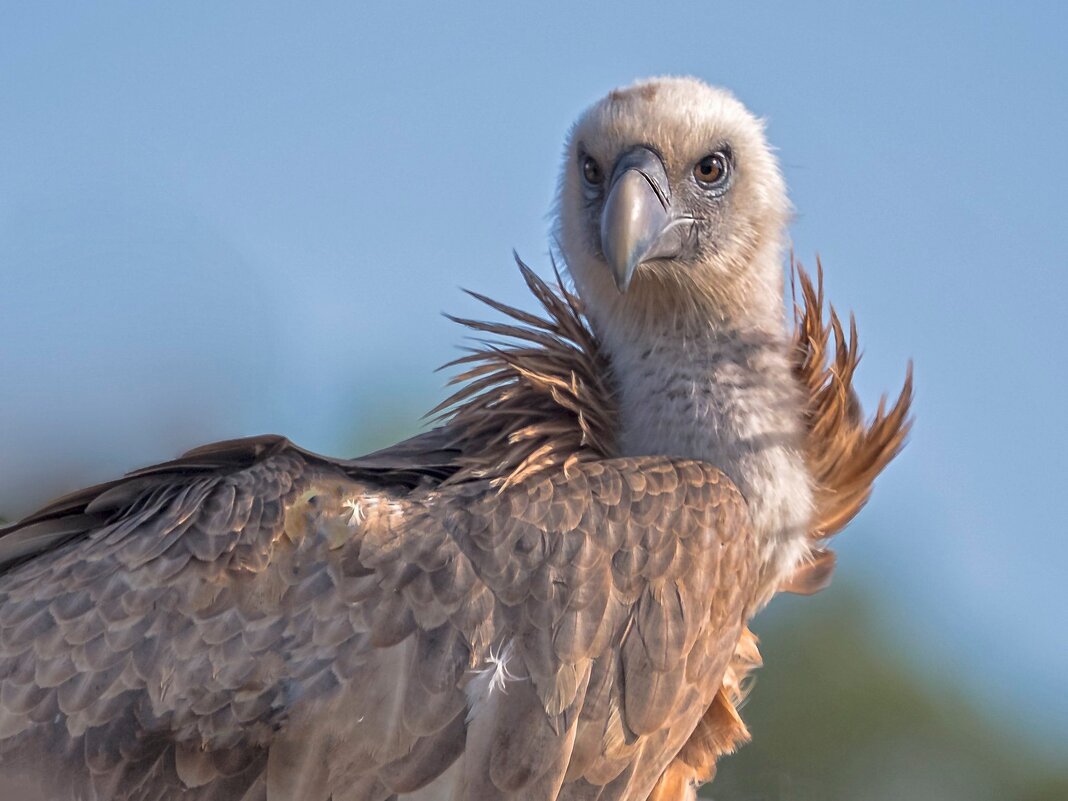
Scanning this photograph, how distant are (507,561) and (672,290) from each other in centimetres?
130

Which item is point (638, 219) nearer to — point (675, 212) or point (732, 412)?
point (675, 212)

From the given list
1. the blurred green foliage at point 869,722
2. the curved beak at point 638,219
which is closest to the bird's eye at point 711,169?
the curved beak at point 638,219

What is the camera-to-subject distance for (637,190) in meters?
4.54

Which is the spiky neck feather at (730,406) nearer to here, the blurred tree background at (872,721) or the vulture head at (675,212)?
the vulture head at (675,212)

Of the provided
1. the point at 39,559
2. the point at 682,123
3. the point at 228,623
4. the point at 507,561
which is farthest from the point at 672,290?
the point at 39,559

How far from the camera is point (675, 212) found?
469 centimetres

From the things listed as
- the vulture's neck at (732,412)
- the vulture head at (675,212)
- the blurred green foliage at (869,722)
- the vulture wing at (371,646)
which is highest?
the vulture head at (675,212)

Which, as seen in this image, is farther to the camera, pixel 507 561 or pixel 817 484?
pixel 817 484

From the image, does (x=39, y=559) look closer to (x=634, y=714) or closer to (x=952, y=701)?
(x=634, y=714)

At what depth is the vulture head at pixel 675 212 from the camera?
4617 mm

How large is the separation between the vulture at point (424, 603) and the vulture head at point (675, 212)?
0.32 feet

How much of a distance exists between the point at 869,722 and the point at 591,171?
1442 cm

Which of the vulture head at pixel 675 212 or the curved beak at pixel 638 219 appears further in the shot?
the vulture head at pixel 675 212

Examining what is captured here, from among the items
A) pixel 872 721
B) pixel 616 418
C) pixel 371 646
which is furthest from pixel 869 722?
pixel 371 646
